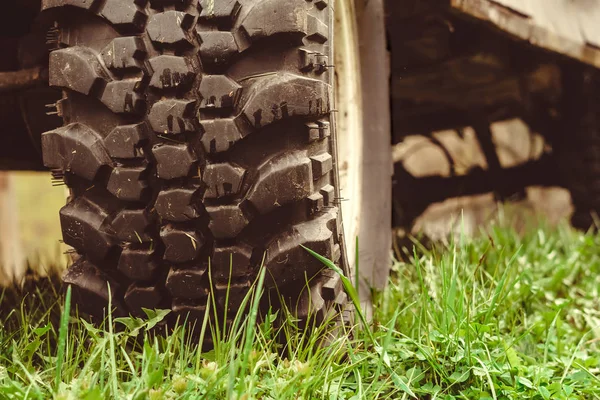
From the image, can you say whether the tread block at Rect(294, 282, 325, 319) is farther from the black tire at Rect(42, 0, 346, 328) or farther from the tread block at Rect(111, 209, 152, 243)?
the tread block at Rect(111, 209, 152, 243)

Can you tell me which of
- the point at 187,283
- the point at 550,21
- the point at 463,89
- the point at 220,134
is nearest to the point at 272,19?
the point at 220,134

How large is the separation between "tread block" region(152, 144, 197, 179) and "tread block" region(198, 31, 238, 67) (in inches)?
5.5

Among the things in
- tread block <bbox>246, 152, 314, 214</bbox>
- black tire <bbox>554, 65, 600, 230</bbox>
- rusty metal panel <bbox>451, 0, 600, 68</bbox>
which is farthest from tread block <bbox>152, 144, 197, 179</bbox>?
black tire <bbox>554, 65, 600, 230</bbox>

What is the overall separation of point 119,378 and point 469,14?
3.77 feet

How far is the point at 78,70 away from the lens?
3.24ft

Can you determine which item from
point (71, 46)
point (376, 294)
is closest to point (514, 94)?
point (376, 294)

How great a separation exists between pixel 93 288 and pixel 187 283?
17 centimetres

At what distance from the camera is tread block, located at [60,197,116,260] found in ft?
3.32

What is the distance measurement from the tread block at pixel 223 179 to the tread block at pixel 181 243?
0.25 ft

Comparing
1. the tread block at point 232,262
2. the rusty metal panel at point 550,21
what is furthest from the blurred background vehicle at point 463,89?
the tread block at point 232,262

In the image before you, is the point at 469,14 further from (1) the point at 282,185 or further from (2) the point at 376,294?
(1) the point at 282,185

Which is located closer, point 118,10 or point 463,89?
point 118,10

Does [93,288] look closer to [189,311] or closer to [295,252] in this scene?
[189,311]

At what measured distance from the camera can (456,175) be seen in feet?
8.59
